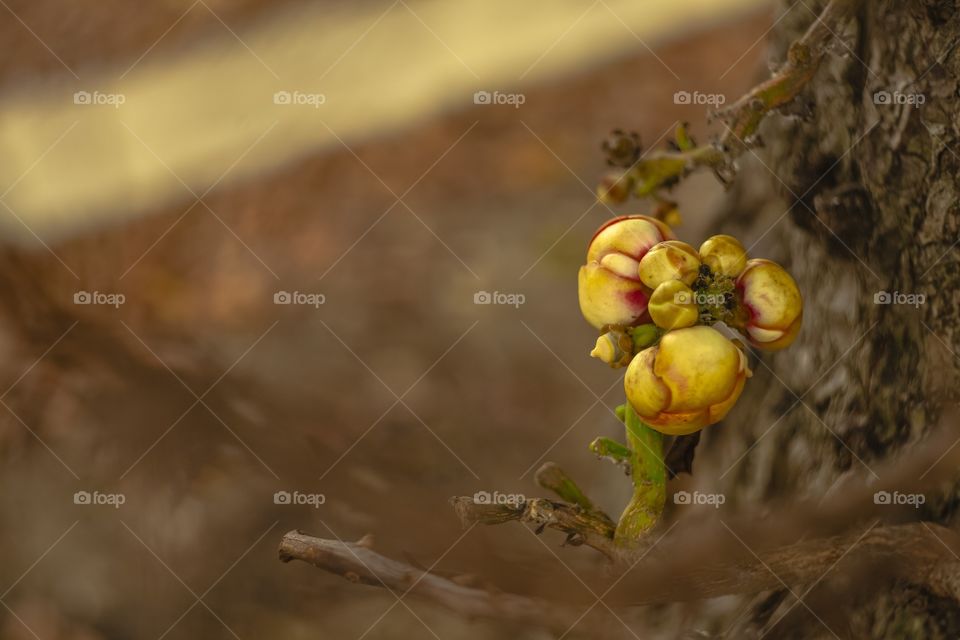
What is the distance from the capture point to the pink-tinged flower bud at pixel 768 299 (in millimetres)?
453

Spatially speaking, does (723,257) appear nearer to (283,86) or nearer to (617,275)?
(617,275)

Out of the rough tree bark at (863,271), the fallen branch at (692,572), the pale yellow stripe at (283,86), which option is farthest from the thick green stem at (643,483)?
the pale yellow stripe at (283,86)

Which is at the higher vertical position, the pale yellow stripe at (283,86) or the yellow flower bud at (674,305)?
the pale yellow stripe at (283,86)

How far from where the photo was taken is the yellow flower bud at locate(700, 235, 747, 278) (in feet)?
1.48

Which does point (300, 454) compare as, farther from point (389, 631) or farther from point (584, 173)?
point (584, 173)

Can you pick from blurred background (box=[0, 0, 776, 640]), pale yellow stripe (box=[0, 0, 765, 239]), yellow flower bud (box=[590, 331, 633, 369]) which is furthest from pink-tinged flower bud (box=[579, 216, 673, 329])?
pale yellow stripe (box=[0, 0, 765, 239])

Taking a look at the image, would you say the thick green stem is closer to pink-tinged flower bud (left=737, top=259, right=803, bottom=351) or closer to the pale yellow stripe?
pink-tinged flower bud (left=737, top=259, right=803, bottom=351)

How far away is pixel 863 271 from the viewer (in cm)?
66

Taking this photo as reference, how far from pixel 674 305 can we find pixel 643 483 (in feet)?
0.37

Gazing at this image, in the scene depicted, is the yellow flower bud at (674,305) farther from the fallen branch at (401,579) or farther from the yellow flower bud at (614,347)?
the fallen branch at (401,579)

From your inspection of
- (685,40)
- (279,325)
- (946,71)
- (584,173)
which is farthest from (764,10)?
(946,71)

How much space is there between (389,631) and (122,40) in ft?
4.02

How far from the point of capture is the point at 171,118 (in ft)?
5.74

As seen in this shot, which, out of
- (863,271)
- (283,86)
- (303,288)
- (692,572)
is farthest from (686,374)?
(283,86)
